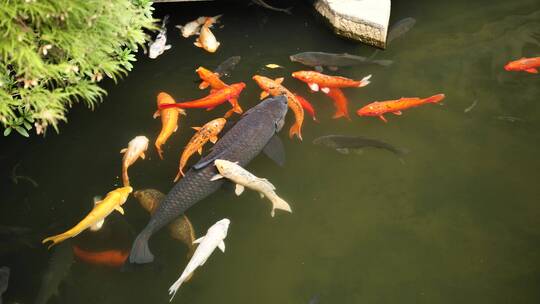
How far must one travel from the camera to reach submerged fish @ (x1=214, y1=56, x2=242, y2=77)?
593 cm

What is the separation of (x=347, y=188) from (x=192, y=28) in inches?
118

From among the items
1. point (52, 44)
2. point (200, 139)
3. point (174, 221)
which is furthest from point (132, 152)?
point (52, 44)

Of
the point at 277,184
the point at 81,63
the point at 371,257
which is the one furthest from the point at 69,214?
the point at 371,257

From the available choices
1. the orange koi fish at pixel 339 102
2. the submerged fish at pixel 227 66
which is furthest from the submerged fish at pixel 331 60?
the submerged fish at pixel 227 66

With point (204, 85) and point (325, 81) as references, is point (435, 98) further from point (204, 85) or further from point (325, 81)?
point (204, 85)

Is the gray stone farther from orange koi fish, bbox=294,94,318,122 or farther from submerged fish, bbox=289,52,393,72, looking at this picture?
orange koi fish, bbox=294,94,318,122

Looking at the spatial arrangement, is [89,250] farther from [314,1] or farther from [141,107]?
[314,1]

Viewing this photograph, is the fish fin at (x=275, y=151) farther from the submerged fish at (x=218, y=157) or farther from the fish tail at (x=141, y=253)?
the fish tail at (x=141, y=253)

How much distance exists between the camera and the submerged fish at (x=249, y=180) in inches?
180

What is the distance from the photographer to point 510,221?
4.48 meters

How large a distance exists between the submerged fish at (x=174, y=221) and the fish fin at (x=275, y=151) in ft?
3.24

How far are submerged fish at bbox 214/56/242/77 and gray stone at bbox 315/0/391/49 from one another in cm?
121

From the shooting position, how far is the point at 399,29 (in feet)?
→ 20.4

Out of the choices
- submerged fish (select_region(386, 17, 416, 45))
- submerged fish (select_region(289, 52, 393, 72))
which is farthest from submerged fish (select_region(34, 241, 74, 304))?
submerged fish (select_region(386, 17, 416, 45))
